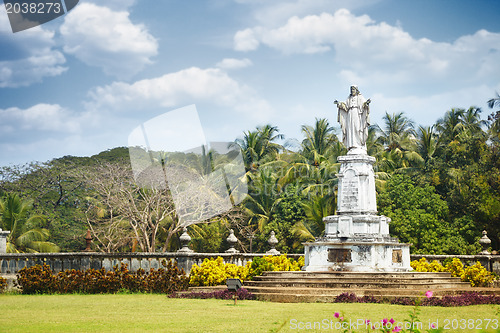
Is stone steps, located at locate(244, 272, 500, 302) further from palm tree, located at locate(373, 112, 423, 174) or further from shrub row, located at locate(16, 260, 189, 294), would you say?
palm tree, located at locate(373, 112, 423, 174)

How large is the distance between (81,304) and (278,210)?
2193 cm

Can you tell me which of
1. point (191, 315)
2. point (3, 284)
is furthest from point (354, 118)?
point (3, 284)

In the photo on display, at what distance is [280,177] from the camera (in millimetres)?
35500

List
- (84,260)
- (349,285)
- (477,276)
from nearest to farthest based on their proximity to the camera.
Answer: (349,285) → (477,276) → (84,260)

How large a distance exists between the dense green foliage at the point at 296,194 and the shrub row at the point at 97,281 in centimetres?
1021

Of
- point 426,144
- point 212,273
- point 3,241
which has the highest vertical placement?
point 426,144

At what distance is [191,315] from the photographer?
11008 mm

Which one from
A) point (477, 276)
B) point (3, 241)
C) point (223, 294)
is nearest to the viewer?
point (223, 294)

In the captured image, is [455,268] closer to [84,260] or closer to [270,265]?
[270,265]

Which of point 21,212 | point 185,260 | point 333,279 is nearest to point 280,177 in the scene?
point 21,212

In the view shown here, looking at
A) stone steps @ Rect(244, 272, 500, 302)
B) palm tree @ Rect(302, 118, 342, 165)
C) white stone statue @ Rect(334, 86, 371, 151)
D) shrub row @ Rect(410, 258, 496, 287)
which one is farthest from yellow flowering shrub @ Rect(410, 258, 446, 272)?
palm tree @ Rect(302, 118, 342, 165)

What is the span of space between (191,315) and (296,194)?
23362 mm

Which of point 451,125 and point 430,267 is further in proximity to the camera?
point 451,125

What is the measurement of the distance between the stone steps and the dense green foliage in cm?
1216
